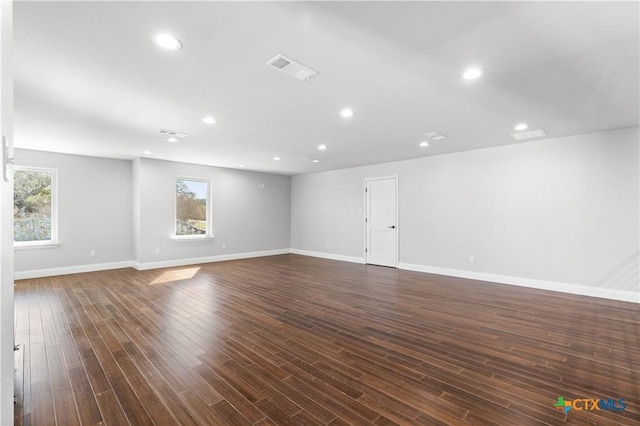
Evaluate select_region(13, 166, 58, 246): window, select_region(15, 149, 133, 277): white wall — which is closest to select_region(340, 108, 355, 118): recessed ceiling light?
select_region(15, 149, 133, 277): white wall

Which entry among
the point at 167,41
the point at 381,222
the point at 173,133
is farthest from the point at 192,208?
the point at 167,41

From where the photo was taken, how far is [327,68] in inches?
99.8

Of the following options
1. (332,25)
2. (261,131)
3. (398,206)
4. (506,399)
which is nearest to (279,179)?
(398,206)

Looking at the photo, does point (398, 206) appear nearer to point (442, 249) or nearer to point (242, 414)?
point (442, 249)

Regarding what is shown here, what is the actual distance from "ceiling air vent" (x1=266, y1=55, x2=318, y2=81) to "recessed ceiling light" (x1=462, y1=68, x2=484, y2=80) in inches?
54.4

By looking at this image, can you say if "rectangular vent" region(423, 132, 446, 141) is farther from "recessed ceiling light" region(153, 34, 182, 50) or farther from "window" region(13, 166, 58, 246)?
"window" region(13, 166, 58, 246)

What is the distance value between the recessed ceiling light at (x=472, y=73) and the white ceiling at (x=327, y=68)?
68 mm

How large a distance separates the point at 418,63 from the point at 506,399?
8.71 feet

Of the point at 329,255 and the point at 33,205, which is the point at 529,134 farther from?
the point at 33,205

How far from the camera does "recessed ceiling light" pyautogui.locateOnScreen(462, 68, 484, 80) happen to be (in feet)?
8.48

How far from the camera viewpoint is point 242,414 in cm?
182

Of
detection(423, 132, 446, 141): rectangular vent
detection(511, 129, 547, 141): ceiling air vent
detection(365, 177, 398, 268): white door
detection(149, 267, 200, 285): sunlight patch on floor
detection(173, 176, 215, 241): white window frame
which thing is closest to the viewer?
detection(511, 129, 547, 141): ceiling air vent

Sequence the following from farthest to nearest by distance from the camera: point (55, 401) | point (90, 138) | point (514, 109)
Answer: point (90, 138)
point (514, 109)
point (55, 401)

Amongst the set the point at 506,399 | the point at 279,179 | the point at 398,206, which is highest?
the point at 279,179
